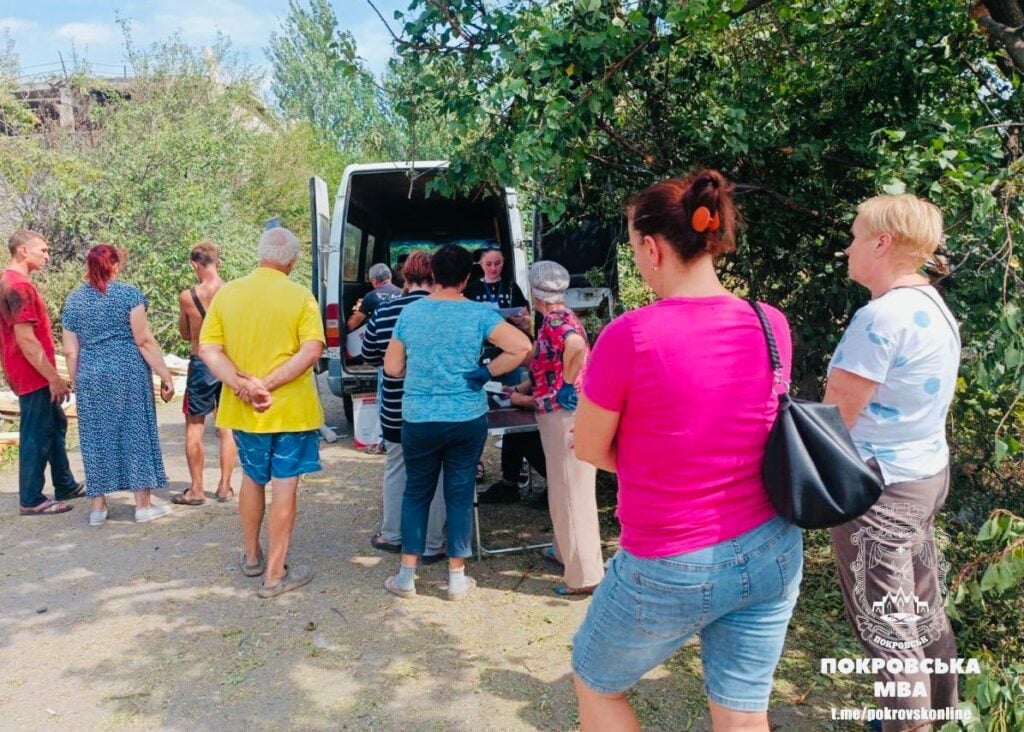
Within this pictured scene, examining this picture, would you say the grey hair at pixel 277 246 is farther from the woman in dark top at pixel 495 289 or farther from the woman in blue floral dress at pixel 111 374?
the woman in dark top at pixel 495 289

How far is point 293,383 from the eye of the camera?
13.5 feet

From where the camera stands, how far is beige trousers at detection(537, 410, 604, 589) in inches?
158

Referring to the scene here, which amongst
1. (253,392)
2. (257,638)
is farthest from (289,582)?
(253,392)

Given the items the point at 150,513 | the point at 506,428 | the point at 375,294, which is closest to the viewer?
the point at 506,428

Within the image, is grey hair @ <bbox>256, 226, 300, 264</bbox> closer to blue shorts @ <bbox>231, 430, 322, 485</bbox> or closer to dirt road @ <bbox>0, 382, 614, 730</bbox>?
blue shorts @ <bbox>231, 430, 322, 485</bbox>

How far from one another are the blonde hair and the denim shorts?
1.00 meters

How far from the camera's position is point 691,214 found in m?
1.84

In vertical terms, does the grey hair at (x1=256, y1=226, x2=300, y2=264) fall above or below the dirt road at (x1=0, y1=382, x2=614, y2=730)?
above

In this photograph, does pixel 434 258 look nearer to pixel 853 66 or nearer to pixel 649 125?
pixel 649 125

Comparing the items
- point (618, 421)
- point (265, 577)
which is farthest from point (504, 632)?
point (618, 421)

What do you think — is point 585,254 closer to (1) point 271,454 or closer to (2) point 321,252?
(2) point 321,252

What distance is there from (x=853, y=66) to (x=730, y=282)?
1.52 metres

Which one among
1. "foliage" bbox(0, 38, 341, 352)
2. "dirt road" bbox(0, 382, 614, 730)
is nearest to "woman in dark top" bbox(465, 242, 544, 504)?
"dirt road" bbox(0, 382, 614, 730)

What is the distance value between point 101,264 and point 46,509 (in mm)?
1939
